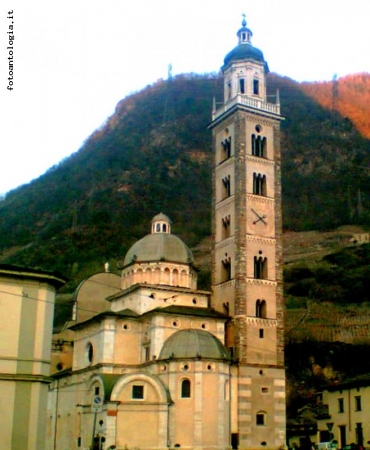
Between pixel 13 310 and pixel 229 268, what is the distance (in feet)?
78.9

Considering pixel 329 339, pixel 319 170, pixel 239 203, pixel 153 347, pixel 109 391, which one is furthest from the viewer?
pixel 319 170

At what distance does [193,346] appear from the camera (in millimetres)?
42750

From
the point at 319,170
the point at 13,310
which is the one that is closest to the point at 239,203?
the point at 13,310

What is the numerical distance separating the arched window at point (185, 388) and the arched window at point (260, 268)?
934 cm

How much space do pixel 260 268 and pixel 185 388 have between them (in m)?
10.4

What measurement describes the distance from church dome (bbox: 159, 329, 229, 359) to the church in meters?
0.08

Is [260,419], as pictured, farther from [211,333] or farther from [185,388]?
[211,333]

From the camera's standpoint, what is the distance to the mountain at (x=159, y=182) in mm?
131000

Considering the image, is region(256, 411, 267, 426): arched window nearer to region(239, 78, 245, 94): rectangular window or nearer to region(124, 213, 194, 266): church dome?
region(124, 213, 194, 266): church dome

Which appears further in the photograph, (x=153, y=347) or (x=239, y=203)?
(x=239, y=203)

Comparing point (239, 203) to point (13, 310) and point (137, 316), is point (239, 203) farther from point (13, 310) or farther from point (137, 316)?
point (13, 310)

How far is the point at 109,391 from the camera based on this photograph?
4147cm

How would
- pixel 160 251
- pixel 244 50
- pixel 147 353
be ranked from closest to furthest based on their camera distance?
pixel 147 353 < pixel 160 251 < pixel 244 50

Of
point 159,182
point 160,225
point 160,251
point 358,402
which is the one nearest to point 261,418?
point 358,402
